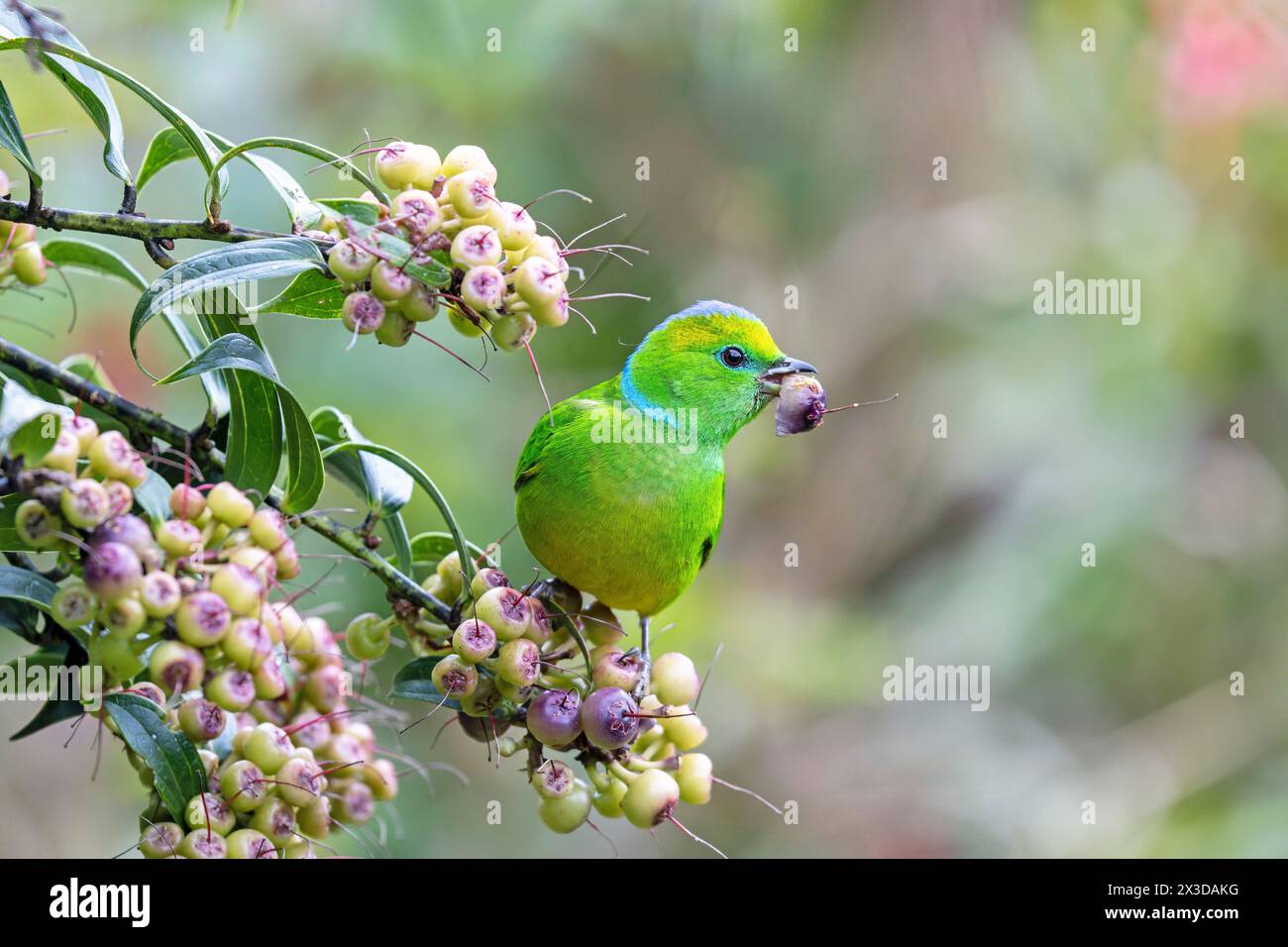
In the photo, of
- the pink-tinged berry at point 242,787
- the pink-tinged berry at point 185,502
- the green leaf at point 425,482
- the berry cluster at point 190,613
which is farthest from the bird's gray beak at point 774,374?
the pink-tinged berry at point 185,502

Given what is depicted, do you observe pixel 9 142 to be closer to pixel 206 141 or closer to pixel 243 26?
pixel 206 141

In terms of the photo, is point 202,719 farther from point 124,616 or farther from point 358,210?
point 358,210

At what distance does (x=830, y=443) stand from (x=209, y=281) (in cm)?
561

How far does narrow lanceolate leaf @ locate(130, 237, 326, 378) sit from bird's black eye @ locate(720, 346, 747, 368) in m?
1.39

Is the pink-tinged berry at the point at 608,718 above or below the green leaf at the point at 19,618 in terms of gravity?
below

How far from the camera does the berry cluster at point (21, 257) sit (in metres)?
1.94

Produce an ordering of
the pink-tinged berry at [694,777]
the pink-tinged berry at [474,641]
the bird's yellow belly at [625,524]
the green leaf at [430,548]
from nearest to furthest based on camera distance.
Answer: the pink-tinged berry at [474,641], the pink-tinged berry at [694,777], the green leaf at [430,548], the bird's yellow belly at [625,524]

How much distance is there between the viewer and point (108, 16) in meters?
4.86

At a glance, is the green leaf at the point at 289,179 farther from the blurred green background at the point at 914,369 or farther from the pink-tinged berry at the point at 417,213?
the blurred green background at the point at 914,369

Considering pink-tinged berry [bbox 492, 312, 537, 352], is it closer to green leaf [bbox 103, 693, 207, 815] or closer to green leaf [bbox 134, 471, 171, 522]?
green leaf [bbox 134, 471, 171, 522]

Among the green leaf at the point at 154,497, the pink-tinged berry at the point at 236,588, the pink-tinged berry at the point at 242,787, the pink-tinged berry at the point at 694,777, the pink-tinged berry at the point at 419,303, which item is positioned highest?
the pink-tinged berry at the point at 419,303

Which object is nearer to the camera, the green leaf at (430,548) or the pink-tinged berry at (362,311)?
the pink-tinged berry at (362,311)

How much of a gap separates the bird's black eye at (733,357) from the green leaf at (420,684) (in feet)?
3.86
